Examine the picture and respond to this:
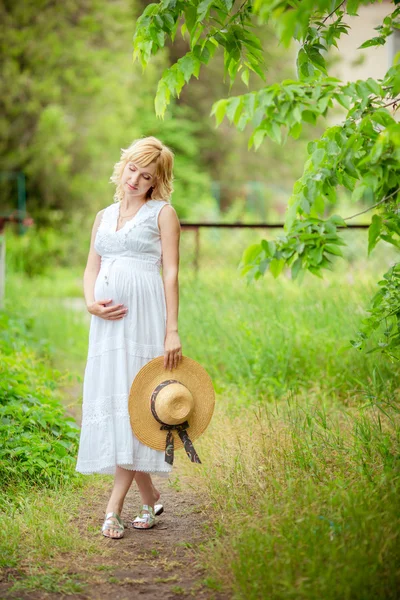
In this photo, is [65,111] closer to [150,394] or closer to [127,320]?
[127,320]

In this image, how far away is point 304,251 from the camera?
320 cm

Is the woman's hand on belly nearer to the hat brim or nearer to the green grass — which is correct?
the hat brim

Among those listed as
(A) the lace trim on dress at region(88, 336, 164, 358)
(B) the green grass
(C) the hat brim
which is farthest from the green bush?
(A) the lace trim on dress at region(88, 336, 164, 358)

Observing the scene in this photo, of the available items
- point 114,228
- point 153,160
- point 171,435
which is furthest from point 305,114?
point 171,435

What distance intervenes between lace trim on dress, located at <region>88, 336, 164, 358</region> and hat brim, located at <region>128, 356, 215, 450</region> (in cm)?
8

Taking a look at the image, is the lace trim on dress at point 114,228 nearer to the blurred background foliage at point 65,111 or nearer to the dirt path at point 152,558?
the dirt path at point 152,558

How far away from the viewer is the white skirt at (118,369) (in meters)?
3.82

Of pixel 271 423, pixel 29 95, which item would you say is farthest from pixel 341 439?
pixel 29 95

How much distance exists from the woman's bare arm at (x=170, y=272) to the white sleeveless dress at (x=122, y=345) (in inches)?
1.7

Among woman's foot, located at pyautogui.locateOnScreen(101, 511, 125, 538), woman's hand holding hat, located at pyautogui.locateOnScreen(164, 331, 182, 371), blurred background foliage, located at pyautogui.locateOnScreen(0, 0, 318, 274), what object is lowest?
woman's foot, located at pyautogui.locateOnScreen(101, 511, 125, 538)

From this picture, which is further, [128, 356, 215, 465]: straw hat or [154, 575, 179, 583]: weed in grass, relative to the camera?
[128, 356, 215, 465]: straw hat

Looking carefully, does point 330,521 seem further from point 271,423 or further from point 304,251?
point 271,423

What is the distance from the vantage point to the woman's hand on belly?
12.5 ft

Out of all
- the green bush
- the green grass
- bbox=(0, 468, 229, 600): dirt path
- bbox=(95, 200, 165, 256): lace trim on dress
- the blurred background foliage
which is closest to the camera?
the green grass
